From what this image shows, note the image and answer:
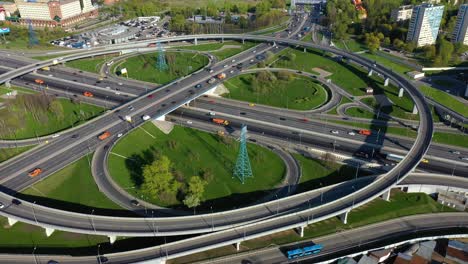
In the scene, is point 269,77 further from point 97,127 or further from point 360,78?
point 97,127

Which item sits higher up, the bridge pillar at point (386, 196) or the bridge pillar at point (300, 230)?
the bridge pillar at point (386, 196)

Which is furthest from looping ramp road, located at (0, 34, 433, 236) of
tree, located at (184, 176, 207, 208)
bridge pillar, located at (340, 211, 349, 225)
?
tree, located at (184, 176, 207, 208)

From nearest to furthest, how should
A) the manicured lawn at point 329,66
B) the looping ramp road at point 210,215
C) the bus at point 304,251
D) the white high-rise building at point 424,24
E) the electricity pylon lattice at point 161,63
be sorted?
1. the looping ramp road at point 210,215
2. the bus at point 304,251
3. the manicured lawn at point 329,66
4. the electricity pylon lattice at point 161,63
5. the white high-rise building at point 424,24

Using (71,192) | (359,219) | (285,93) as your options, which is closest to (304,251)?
(359,219)

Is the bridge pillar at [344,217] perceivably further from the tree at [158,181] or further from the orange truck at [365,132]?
the orange truck at [365,132]

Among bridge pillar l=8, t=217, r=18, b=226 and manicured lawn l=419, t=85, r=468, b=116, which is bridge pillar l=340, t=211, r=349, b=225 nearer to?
bridge pillar l=8, t=217, r=18, b=226

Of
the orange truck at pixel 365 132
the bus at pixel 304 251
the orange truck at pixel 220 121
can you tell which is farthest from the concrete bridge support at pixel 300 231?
the orange truck at pixel 220 121

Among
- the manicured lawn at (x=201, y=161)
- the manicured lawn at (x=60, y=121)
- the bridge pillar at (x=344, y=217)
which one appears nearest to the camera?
the bridge pillar at (x=344, y=217)
